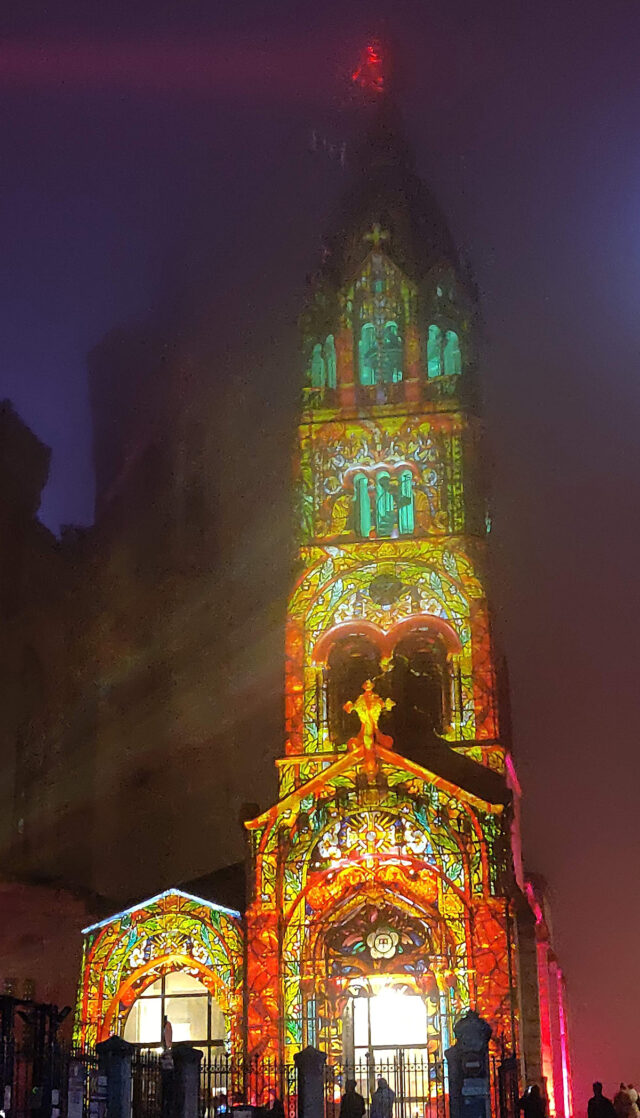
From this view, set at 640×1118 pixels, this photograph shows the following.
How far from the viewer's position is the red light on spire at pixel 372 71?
4903cm

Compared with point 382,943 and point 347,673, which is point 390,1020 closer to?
point 382,943

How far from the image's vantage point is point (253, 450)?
49.6 metres

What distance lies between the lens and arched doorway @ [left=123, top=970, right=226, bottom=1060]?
34156 millimetres

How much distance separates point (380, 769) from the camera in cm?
3428

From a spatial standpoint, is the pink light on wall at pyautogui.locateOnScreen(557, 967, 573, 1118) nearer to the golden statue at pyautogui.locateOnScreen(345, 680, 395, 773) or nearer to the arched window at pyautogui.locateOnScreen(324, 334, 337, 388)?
the golden statue at pyautogui.locateOnScreen(345, 680, 395, 773)

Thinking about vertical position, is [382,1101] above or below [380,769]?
below

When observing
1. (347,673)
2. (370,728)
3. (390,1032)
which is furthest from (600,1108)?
(347,673)

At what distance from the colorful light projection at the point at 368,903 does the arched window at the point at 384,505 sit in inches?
312

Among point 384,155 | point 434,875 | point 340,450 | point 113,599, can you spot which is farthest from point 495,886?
point 384,155

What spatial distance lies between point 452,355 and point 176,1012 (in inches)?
791

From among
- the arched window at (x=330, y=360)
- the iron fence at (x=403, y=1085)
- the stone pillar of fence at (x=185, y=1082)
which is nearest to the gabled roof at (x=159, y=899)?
the iron fence at (x=403, y=1085)

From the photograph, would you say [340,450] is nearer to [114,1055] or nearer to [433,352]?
[433,352]

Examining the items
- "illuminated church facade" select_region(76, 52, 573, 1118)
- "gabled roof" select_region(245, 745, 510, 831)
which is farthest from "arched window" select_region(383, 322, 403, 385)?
"gabled roof" select_region(245, 745, 510, 831)

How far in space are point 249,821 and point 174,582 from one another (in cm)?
1489
